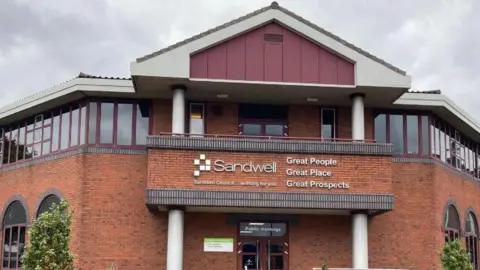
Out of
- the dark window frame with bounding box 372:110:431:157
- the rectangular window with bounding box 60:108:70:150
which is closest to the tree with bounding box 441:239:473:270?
the dark window frame with bounding box 372:110:431:157

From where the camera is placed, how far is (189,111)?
79.3ft

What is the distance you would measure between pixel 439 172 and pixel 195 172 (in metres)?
A: 9.05

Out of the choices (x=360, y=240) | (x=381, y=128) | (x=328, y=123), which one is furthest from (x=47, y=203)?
(x=381, y=128)

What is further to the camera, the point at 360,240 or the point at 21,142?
the point at 21,142

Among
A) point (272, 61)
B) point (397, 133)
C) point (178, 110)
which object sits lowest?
point (397, 133)

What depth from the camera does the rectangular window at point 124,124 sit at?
78.0 feet

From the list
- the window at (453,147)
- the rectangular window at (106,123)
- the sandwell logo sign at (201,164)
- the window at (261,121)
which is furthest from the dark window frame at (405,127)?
the rectangular window at (106,123)

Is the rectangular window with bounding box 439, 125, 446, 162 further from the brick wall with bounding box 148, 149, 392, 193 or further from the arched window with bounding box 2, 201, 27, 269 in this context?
the arched window with bounding box 2, 201, 27, 269

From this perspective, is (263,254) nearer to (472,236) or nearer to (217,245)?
(217,245)

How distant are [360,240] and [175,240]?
5.71 metres

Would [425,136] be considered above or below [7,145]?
above

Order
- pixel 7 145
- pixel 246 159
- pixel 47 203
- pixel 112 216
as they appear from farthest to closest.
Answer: pixel 7 145 < pixel 47 203 < pixel 112 216 < pixel 246 159

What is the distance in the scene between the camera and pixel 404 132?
2498cm

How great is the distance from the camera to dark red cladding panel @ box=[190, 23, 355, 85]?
2219 centimetres
